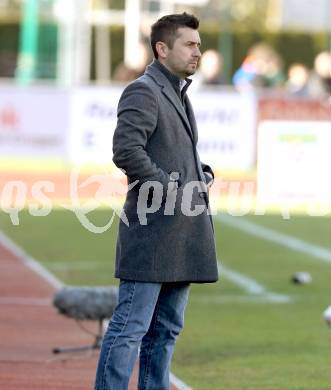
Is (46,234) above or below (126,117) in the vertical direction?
below

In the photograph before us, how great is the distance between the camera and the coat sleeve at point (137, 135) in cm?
665

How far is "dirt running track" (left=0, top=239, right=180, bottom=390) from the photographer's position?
345 inches

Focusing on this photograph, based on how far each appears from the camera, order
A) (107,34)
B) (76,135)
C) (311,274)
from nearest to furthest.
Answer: (311,274), (76,135), (107,34)

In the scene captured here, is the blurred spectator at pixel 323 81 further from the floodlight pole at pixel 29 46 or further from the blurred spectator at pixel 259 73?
the floodlight pole at pixel 29 46

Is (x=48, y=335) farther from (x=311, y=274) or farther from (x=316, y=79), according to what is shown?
(x=316, y=79)

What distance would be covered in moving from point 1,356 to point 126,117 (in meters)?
3.42

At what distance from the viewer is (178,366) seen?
9.36 m

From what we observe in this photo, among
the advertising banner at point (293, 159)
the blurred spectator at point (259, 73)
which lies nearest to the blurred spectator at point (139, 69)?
the blurred spectator at point (259, 73)

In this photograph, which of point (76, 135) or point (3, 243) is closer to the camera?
point (3, 243)

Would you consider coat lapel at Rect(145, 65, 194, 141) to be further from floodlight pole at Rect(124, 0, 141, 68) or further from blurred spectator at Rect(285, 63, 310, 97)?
floodlight pole at Rect(124, 0, 141, 68)

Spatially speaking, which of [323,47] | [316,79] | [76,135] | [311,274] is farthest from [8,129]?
[323,47]

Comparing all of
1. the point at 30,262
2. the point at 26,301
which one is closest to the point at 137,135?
the point at 26,301

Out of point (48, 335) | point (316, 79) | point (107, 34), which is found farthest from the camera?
point (107, 34)

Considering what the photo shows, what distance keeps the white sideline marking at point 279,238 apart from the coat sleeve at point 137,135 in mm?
9122
